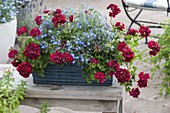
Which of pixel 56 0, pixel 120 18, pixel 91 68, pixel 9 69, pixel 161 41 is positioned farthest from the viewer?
pixel 56 0

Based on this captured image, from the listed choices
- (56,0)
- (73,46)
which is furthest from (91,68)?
(56,0)

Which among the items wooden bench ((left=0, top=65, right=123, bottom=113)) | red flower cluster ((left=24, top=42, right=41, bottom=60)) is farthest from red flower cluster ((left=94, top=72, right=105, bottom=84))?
red flower cluster ((left=24, top=42, right=41, bottom=60))

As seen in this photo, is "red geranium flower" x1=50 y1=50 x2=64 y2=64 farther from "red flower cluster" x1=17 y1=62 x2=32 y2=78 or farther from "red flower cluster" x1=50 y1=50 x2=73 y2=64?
"red flower cluster" x1=17 y1=62 x2=32 y2=78

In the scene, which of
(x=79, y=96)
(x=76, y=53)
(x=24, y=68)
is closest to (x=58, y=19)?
(x=76, y=53)

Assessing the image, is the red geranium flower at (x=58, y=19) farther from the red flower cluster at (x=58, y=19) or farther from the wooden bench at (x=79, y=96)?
the wooden bench at (x=79, y=96)

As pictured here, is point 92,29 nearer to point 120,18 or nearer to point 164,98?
point 164,98

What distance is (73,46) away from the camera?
6.50 ft

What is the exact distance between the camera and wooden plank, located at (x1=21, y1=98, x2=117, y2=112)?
2.04 m

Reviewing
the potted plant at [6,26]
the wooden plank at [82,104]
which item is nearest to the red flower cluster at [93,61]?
the wooden plank at [82,104]

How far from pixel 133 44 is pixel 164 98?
128 cm

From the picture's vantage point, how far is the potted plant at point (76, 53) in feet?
6.42

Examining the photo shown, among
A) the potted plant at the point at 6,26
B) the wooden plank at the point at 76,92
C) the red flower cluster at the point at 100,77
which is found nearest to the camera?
the red flower cluster at the point at 100,77

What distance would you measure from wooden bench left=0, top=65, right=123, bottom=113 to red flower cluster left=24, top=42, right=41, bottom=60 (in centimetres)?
20

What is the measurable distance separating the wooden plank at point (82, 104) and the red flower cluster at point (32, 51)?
0.88 feet
